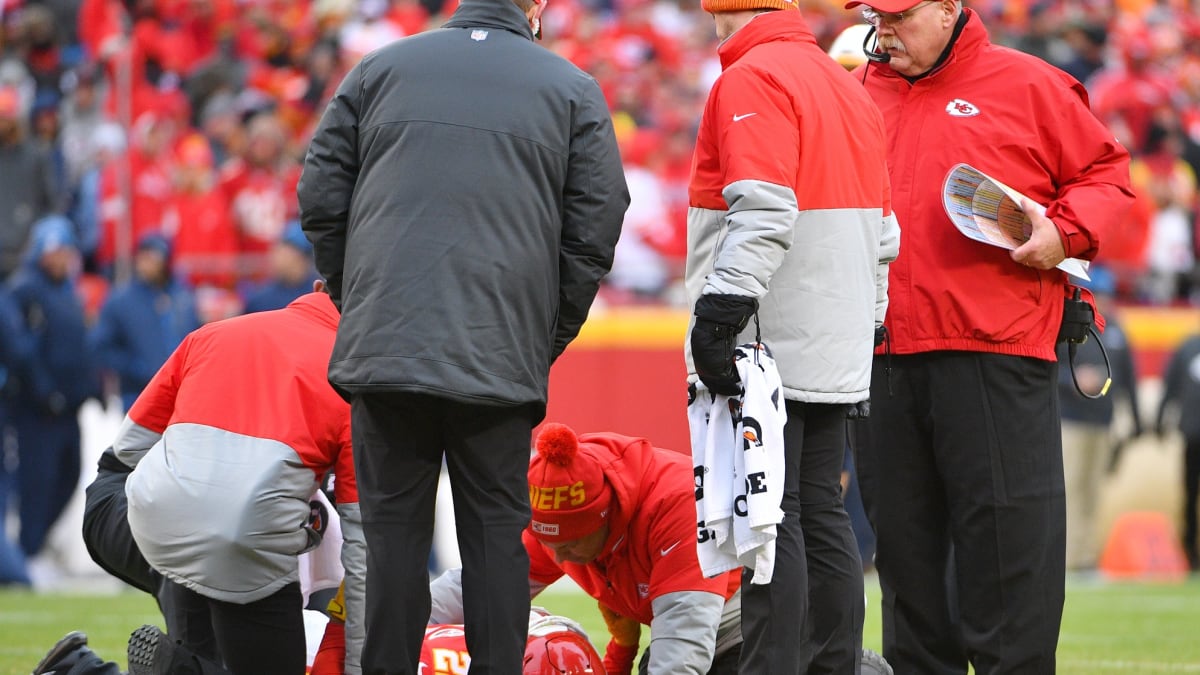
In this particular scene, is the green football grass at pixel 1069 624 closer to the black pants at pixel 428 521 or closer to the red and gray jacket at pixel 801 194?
the black pants at pixel 428 521

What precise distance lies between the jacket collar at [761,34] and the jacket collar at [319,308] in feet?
4.74

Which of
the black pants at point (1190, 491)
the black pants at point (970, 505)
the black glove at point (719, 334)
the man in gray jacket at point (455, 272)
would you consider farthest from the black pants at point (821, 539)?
the black pants at point (1190, 491)

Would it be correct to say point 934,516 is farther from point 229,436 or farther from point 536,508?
point 229,436

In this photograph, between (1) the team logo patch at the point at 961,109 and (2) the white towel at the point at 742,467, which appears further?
(1) the team logo patch at the point at 961,109

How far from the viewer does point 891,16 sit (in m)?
5.27

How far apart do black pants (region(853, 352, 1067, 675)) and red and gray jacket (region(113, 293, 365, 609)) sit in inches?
63.4

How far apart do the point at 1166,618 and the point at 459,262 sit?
6439 millimetres

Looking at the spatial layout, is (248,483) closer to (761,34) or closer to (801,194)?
(801,194)

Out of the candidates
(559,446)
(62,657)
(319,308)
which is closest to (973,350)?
(559,446)

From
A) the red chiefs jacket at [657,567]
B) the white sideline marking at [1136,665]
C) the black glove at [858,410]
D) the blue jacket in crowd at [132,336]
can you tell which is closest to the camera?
the black glove at [858,410]

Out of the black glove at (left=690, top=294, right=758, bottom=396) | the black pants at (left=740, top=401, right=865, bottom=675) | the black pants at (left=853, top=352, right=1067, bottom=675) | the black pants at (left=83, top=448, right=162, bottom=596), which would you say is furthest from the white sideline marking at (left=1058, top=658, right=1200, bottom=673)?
the black pants at (left=83, top=448, right=162, bottom=596)

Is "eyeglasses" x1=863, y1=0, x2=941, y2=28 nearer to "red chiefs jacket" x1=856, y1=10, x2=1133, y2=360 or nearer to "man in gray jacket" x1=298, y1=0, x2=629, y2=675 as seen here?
"red chiefs jacket" x1=856, y1=10, x2=1133, y2=360

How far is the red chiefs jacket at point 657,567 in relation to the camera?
525 cm

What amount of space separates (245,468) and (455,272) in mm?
1096
